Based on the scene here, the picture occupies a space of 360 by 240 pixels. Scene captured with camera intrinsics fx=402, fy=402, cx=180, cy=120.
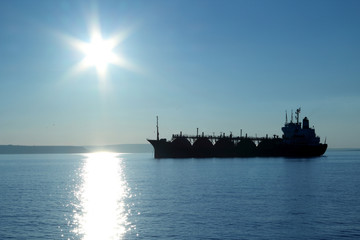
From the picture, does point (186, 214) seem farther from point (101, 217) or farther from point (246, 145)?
point (246, 145)

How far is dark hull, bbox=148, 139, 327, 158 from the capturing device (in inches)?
6511

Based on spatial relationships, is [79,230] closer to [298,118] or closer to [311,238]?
[311,238]

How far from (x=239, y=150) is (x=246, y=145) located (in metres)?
3.82

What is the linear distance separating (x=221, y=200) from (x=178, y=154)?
118m

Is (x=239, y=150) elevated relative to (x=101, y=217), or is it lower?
elevated

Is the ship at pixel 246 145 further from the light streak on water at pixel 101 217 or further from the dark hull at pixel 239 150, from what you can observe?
the light streak on water at pixel 101 217

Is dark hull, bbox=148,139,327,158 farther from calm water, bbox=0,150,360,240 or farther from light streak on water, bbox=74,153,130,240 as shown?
light streak on water, bbox=74,153,130,240

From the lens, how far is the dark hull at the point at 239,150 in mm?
165375

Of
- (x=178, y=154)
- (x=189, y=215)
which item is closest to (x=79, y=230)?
(x=189, y=215)

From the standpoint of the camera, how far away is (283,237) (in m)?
29.9

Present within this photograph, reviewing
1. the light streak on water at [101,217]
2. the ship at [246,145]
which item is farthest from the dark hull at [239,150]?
the light streak on water at [101,217]

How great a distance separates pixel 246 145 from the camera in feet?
587

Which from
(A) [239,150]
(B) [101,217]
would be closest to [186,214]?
(B) [101,217]

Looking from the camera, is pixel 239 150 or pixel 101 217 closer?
pixel 101 217
